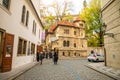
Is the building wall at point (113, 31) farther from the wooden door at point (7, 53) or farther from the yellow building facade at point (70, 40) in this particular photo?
the yellow building facade at point (70, 40)

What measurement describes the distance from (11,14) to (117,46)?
10473 mm

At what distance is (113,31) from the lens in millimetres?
13352

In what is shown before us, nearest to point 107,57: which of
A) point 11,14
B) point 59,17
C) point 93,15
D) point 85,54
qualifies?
point 11,14

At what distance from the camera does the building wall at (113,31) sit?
12438mm

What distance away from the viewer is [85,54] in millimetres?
43062

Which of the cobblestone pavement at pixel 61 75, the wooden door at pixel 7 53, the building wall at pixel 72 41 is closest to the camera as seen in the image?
the cobblestone pavement at pixel 61 75

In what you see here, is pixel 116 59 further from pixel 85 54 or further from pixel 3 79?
pixel 85 54

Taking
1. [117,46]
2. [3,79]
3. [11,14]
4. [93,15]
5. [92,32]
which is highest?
[93,15]

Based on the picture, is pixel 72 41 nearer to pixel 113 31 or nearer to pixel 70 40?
pixel 70 40

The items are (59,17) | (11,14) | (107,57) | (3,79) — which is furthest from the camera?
(59,17)

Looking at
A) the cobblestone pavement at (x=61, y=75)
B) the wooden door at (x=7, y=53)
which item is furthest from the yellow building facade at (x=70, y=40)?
the wooden door at (x=7, y=53)

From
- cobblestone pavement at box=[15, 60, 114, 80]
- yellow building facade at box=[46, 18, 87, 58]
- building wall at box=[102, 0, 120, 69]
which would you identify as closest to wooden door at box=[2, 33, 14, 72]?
cobblestone pavement at box=[15, 60, 114, 80]

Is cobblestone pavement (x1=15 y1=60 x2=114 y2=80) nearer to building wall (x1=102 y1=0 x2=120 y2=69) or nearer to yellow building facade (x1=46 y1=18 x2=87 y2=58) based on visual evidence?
building wall (x1=102 y1=0 x2=120 y2=69)

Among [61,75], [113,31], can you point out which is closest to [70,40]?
[113,31]
